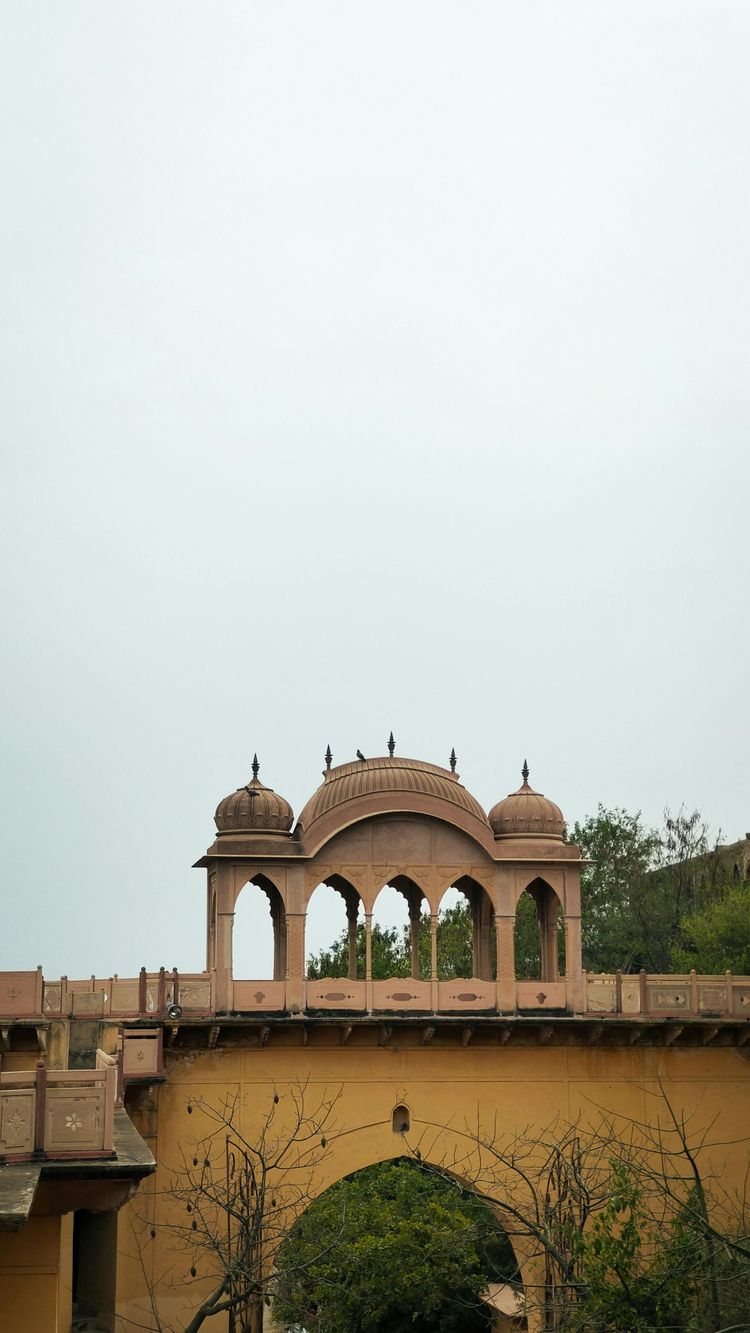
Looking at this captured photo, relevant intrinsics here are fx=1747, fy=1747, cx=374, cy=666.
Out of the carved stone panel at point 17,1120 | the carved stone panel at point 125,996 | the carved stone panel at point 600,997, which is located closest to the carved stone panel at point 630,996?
the carved stone panel at point 600,997

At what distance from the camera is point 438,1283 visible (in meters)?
22.9

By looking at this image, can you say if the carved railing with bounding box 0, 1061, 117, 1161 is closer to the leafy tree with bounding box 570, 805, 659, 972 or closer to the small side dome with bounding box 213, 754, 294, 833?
the small side dome with bounding box 213, 754, 294, 833

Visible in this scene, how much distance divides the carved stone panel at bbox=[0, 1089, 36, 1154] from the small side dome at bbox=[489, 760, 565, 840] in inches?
529

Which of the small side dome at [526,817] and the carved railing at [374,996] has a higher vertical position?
the small side dome at [526,817]

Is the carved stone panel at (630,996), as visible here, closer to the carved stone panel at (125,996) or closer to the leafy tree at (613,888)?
the carved stone panel at (125,996)

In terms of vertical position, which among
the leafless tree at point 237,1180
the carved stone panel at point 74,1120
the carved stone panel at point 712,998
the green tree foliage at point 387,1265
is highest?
the carved stone panel at point 712,998

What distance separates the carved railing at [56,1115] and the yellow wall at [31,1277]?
583 millimetres

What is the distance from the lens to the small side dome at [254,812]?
75.0 ft

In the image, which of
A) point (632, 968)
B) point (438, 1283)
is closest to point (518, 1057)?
point (438, 1283)

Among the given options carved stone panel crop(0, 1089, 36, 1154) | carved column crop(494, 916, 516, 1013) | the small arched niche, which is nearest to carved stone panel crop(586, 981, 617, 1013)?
carved column crop(494, 916, 516, 1013)

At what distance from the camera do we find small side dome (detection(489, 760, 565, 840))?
77.1ft

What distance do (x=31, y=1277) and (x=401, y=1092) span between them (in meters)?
12.2

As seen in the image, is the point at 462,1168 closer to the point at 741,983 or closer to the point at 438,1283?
the point at 438,1283

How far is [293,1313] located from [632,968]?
16278 mm
